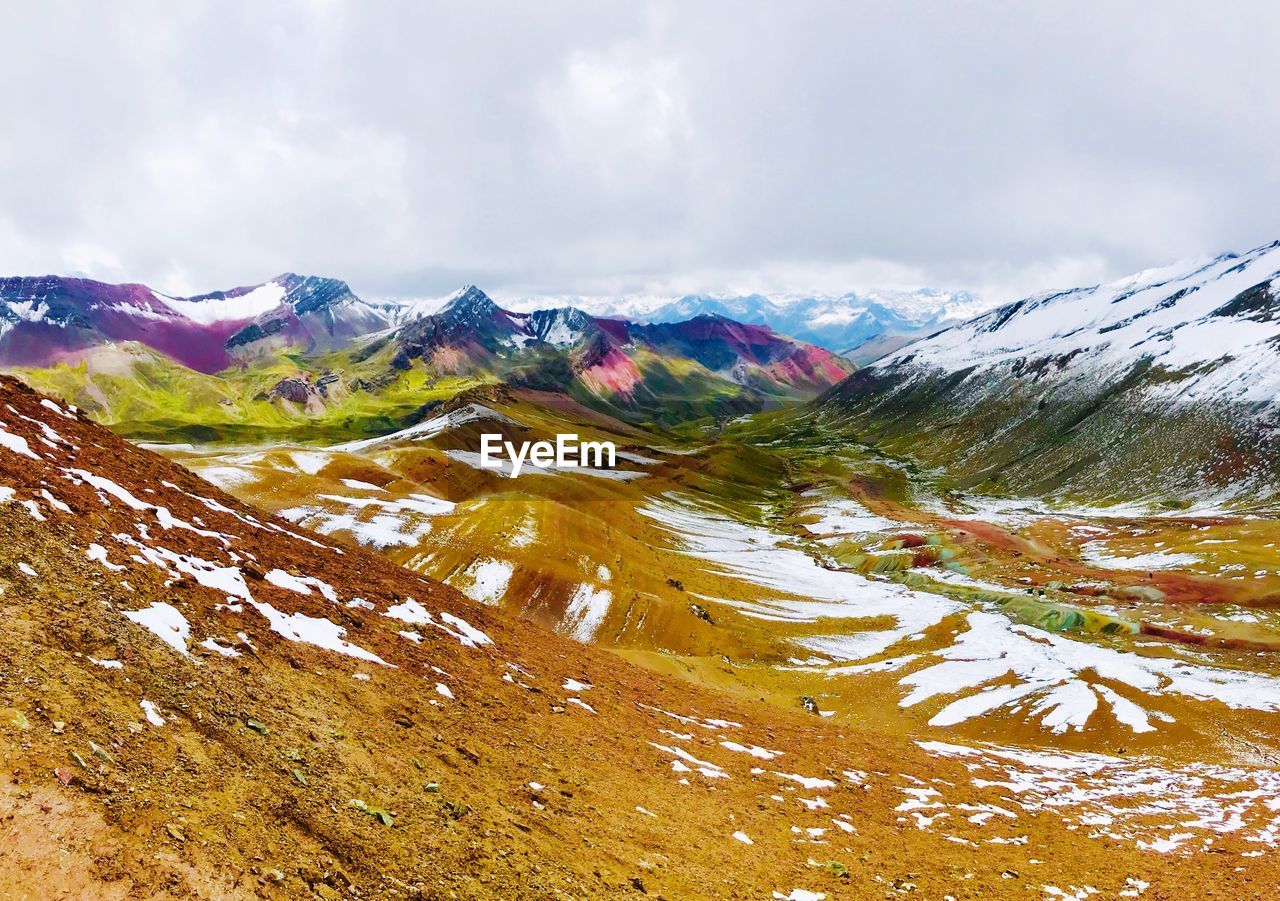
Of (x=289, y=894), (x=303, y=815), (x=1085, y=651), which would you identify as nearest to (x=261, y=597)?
(x=303, y=815)

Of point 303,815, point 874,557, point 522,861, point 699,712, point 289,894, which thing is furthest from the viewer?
point 874,557

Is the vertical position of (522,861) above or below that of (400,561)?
above

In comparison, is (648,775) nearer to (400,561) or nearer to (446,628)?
(446,628)

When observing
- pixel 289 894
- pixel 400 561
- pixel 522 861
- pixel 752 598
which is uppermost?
pixel 289 894

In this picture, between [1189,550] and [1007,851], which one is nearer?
[1007,851]

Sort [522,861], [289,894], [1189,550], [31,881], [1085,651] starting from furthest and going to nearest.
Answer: [1189,550], [1085,651], [522,861], [289,894], [31,881]

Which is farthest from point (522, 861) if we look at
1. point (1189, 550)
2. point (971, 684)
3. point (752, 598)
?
point (1189, 550)

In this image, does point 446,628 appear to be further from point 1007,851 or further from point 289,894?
point 1007,851
